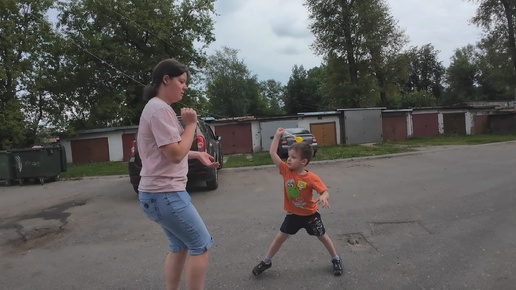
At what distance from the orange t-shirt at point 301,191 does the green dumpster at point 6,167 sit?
38.6 ft

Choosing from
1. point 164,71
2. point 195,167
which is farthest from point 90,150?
point 164,71

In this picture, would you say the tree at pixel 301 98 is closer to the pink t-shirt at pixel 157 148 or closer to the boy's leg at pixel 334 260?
the boy's leg at pixel 334 260

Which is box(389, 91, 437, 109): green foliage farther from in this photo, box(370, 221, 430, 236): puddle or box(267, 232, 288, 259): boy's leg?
box(267, 232, 288, 259): boy's leg

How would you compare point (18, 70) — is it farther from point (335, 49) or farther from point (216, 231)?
point (335, 49)

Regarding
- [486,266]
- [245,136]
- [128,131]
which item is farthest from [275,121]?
[486,266]

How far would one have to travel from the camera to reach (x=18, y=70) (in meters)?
Answer: 20.2

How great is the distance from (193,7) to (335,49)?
14204 mm

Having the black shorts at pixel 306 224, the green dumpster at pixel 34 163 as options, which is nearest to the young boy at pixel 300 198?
the black shorts at pixel 306 224

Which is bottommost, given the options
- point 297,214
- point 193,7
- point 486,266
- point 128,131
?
point 486,266

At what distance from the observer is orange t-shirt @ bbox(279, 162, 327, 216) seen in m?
3.29

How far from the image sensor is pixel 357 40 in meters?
34.8

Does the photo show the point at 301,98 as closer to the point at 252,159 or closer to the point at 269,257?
the point at 252,159

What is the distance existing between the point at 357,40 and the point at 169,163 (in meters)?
35.6

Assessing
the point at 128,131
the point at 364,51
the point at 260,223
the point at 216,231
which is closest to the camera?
the point at 216,231
